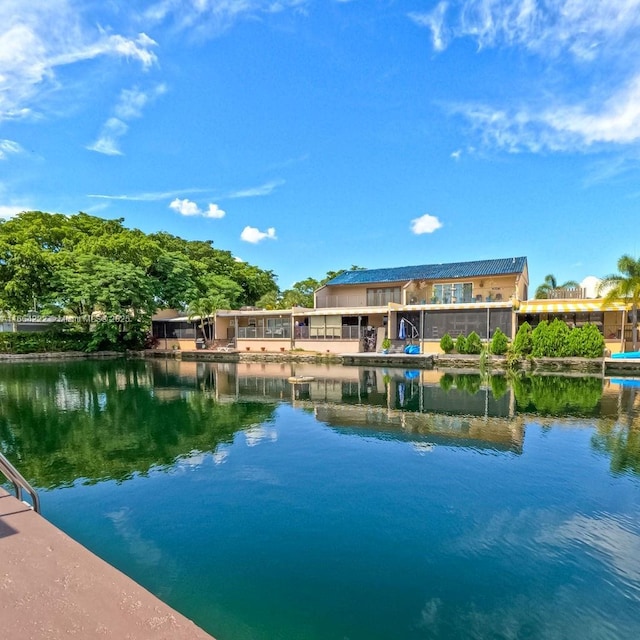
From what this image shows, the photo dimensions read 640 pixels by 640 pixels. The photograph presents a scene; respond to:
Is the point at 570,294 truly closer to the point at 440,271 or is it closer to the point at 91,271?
the point at 440,271

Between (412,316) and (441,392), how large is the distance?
12575mm

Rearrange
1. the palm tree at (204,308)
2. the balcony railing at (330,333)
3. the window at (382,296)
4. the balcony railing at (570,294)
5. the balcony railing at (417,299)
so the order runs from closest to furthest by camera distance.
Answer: the balcony railing at (570,294)
the balcony railing at (417,299)
the balcony railing at (330,333)
the window at (382,296)
the palm tree at (204,308)

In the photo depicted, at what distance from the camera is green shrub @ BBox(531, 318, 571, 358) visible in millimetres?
21828

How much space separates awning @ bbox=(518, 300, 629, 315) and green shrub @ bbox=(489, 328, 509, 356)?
2197 mm

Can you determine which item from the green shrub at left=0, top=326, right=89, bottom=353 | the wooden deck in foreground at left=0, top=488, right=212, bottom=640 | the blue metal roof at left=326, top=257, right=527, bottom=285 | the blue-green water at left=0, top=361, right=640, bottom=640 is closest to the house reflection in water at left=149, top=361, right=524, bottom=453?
the blue-green water at left=0, top=361, right=640, bottom=640

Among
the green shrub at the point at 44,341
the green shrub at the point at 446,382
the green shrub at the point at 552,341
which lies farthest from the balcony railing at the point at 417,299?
the green shrub at the point at 44,341

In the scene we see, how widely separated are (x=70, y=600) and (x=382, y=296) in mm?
28931

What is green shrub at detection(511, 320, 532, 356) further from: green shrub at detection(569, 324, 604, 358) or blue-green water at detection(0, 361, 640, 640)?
blue-green water at detection(0, 361, 640, 640)

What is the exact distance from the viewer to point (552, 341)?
864 inches

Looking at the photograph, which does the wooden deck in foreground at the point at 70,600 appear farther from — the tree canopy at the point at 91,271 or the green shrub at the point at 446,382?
the tree canopy at the point at 91,271

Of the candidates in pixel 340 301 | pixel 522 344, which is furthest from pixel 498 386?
pixel 340 301

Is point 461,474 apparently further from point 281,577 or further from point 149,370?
point 149,370

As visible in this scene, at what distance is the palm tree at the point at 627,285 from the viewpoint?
21266 mm

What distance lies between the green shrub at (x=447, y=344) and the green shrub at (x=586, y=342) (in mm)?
6149
